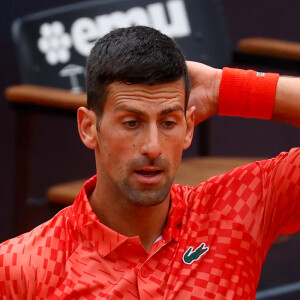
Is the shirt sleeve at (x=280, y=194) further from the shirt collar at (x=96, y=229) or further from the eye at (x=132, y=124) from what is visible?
the eye at (x=132, y=124)

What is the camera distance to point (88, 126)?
1.88 metres

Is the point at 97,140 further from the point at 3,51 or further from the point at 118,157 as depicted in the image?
the point at 3,51

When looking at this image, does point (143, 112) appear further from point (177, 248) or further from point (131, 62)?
point (177, 248)

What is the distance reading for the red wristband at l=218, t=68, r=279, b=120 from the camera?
1.99 m

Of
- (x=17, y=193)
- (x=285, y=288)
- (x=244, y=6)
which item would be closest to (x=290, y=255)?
(x=285, y=288)

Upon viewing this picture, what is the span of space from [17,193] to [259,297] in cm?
94

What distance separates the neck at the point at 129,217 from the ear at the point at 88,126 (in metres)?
0.09

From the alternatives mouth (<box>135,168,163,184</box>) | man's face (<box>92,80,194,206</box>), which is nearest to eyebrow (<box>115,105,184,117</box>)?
man's face (<box>92,80,194,206</box>)

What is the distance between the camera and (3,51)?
3346 millimetres

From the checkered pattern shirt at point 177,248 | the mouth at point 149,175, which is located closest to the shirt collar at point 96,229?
the checkered pattern shirt at point 177,248

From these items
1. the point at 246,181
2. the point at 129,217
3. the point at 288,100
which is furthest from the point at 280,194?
the point at 129,217

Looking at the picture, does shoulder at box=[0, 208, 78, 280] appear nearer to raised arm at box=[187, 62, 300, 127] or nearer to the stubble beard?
the stubble beard

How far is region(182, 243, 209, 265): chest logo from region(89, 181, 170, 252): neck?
71mm

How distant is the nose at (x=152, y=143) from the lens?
1.75m
